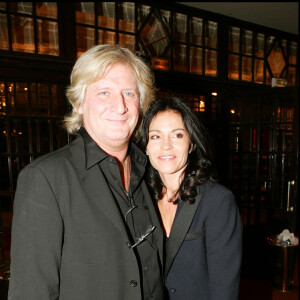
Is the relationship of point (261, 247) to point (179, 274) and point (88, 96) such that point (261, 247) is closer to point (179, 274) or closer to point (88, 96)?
point (179, 274)

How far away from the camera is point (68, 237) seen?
3.14ft

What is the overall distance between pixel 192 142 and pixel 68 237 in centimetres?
94

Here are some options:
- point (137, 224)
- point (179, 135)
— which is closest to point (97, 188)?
point (137, 224)

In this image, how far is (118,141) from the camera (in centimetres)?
124

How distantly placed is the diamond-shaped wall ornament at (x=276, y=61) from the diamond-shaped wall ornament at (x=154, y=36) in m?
1.88

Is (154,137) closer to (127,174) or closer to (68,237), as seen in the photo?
(127,174)

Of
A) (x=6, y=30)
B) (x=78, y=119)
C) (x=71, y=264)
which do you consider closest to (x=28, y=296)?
(x=71, y=264)

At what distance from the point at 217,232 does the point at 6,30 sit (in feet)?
8.83

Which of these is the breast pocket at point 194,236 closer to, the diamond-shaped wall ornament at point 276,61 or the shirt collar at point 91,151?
the shirt collar at point 91,151

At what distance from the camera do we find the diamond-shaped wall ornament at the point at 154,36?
330 centimetres

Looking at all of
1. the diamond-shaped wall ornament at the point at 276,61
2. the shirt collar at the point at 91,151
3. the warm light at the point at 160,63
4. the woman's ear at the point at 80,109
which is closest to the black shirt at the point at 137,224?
the shirt collar at the point at 91,151

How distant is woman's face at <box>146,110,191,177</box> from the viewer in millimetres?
1547

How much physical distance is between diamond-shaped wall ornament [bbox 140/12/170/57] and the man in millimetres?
2164

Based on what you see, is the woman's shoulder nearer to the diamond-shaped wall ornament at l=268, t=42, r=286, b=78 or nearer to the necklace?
the necklace
